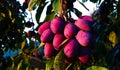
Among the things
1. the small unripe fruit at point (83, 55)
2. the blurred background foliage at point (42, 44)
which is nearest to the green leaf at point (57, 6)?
the blurred background foliage at point (42, 44)

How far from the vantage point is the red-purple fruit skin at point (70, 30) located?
1295mm

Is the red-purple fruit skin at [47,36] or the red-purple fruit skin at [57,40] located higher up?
the red-purple fruit skin at [47,36]

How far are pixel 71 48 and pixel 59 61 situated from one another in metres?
0.10

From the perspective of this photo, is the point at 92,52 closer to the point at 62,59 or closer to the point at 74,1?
the point at 62,59

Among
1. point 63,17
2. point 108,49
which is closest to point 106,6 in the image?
point 108,49

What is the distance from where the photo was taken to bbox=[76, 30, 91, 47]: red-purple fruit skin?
4.16ft

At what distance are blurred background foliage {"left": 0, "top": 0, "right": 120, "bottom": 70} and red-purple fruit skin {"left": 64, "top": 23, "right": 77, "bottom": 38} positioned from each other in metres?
0.07

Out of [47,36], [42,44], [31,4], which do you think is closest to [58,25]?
[47,36]

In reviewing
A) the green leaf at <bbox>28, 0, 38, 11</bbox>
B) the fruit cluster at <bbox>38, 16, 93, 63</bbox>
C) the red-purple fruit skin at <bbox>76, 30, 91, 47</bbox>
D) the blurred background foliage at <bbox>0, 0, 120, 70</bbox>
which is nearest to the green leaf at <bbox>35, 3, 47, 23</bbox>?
the blurred background foliage at <bbox>0, 0, 120, 70</bbox>

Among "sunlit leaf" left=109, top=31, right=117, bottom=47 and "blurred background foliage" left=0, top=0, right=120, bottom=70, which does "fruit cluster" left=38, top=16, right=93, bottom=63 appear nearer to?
"blurred background foliage" left=0, top=0, right=120, bottom=70

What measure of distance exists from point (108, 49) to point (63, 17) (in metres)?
0.26

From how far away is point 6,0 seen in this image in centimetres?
332

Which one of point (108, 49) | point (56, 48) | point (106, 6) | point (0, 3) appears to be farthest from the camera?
point (0, 3)

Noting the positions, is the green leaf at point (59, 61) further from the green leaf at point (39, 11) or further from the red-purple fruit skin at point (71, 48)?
the green leaf at point (39, 11)
